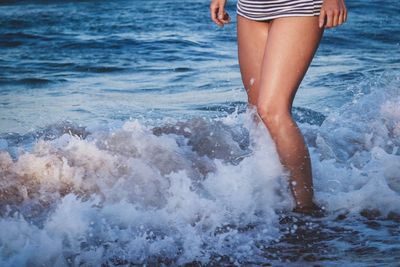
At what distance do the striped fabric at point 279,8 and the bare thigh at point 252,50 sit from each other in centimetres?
9

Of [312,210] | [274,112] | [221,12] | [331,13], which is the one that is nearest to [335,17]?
[331,13]

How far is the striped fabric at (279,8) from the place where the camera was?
9.93ft

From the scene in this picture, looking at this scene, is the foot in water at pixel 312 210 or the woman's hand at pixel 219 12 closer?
the foot in water at pixel 312 210

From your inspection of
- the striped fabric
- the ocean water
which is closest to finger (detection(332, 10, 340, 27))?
the striped fabric

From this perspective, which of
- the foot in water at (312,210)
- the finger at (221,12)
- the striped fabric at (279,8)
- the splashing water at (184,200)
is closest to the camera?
the splashing water at (184,200)

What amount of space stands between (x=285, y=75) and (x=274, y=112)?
21 cm

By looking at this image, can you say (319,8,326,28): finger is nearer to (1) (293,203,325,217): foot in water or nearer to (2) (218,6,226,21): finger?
(2) (218,6,226,21): finger

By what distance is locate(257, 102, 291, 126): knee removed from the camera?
122 inches

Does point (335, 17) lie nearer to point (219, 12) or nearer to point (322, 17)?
point (322, 17)

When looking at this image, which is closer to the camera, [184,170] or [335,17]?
[335,17]

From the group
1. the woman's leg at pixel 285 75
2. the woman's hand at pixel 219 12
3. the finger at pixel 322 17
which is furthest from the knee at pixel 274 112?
the woman's hand at pixel 219 12

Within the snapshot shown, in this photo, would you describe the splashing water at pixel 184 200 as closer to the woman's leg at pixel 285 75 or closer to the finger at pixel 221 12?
the woman's leg at pixel 285 75

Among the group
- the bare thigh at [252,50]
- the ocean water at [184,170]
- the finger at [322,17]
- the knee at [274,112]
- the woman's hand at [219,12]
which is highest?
the finger at [322,17]

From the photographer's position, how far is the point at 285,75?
3.10 meters
